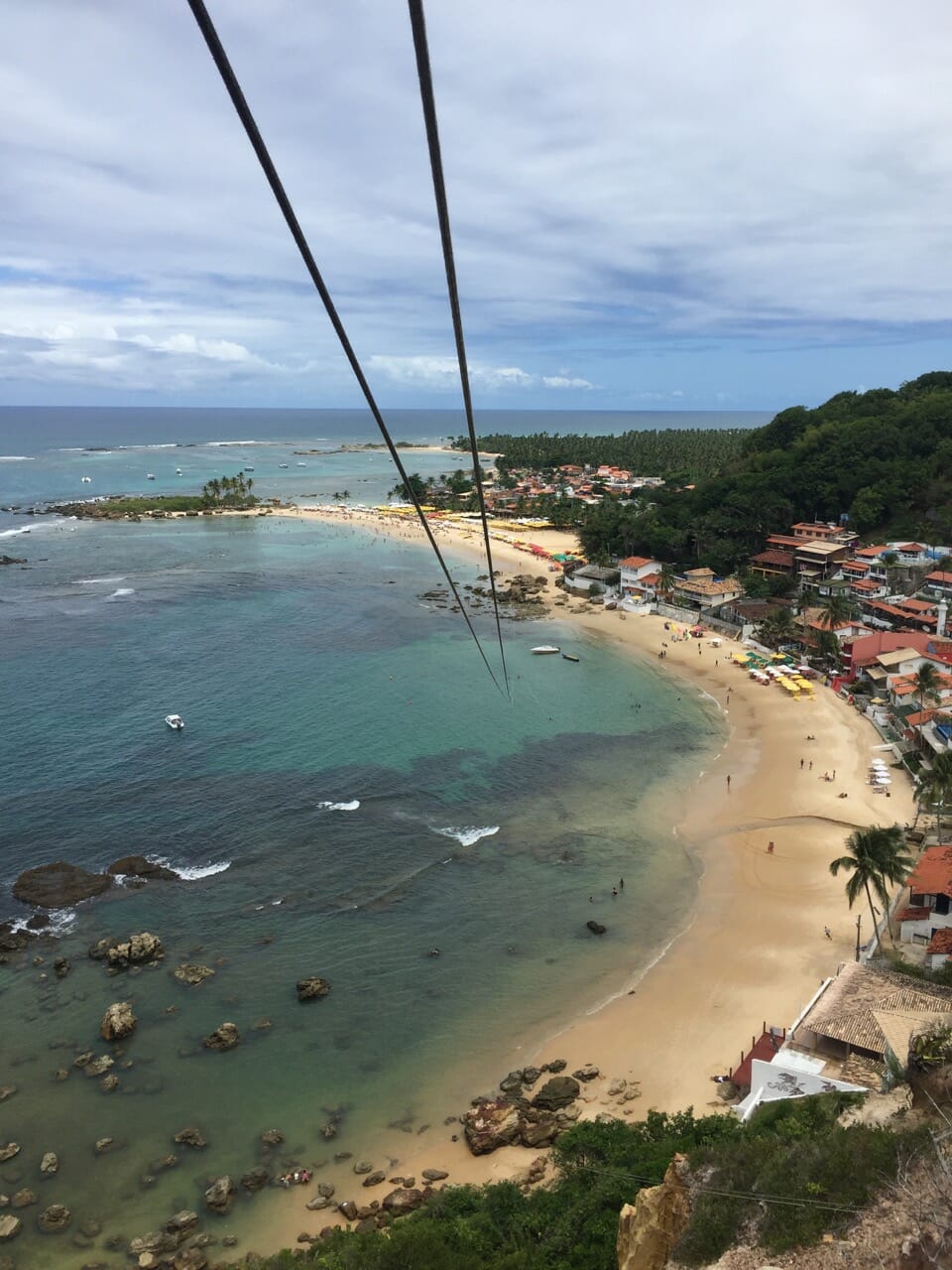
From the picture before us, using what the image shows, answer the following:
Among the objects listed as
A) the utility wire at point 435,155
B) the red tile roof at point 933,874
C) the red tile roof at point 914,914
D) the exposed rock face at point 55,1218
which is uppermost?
the utility wire at point 435,155

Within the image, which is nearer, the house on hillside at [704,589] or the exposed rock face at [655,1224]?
the exposed rock face at [655,1224]

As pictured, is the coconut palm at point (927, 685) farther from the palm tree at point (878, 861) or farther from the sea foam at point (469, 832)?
the sea foam at point (469, 832)

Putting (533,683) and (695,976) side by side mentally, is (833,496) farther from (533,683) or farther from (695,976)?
(695,976)

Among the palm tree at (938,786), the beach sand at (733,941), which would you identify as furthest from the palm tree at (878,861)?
the palm tree at (938,786)

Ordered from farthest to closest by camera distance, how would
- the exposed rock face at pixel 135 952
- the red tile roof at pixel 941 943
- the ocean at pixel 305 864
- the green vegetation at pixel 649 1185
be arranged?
1. the exposed rock face at pixel 135 952
2. the red tile roof at pixel 941 943
3. the ocean at pixel 305 864
4. the green vegetation at pixel 649 1185

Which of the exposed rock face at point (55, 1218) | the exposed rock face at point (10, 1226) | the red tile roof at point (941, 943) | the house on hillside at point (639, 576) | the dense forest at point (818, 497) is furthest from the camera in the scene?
the dense forest at point (818, 497)

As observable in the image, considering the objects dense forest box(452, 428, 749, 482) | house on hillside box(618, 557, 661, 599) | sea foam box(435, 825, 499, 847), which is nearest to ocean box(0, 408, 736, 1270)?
sea foam box(435, 825, 499, 847)

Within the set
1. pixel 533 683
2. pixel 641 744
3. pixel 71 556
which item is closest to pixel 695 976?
pixel 641 744
